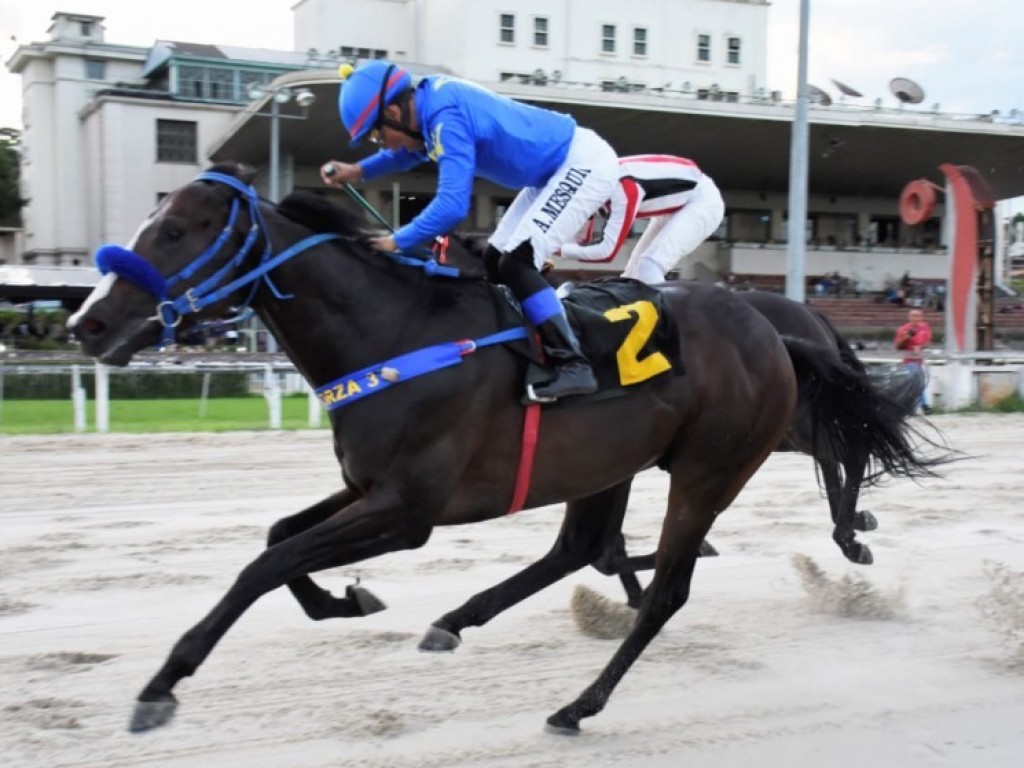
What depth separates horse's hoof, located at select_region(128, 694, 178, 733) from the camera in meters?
3.00

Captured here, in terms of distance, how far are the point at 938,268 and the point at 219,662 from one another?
43.7 metres

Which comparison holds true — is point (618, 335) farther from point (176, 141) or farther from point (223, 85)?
point (223, 85)

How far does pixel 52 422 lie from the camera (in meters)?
13.3

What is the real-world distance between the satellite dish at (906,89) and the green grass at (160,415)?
2741 centimetres

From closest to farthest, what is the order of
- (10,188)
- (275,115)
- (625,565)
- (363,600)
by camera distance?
(363,600)
(625,565)
(275,115)
(10,188)

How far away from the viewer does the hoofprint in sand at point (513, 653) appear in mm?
3336

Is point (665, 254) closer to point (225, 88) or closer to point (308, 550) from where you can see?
point (308, 550)

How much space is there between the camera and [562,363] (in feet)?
12.2

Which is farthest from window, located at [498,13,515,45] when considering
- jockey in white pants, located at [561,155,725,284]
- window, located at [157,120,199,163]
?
jockey in white pants, located at [561,155,725,284]

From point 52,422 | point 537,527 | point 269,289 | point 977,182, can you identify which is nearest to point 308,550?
point 269,289

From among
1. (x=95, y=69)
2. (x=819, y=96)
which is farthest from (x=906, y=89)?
(x=95, y=69)

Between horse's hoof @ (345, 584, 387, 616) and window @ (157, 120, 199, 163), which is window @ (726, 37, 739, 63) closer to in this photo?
window @ (157, 120, 199, 163)

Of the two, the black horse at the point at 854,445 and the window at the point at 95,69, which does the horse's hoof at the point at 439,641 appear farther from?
the window at the point at 95,69

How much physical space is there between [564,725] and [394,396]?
115cm
